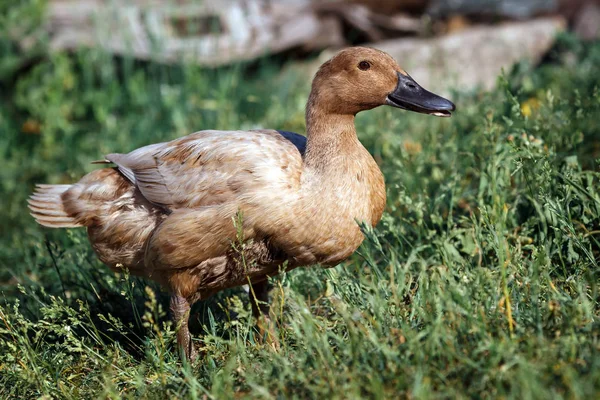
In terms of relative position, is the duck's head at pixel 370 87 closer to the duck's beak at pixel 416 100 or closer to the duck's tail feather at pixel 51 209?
the duck's beak at pixel 416 100

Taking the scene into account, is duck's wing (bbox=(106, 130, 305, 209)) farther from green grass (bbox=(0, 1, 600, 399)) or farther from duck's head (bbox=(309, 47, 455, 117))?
green grass (bbox=(0, 1, 600, 399))

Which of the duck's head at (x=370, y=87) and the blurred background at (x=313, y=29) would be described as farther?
the blurred background at (x=313, y=29)

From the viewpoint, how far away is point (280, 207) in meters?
3.30

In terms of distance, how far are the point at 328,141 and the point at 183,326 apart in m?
1.15

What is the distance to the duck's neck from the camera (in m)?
3.47

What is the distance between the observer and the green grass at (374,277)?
103 inches

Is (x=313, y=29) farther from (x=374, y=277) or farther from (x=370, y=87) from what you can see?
(x=374, y=277)

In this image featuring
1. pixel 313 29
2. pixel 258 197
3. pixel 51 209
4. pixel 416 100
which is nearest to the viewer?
pixel 258 197

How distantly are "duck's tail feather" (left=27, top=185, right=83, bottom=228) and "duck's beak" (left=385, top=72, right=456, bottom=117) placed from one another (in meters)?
1.86

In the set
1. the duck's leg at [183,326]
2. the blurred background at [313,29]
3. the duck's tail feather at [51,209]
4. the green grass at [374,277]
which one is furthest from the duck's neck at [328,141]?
the blurred background at [313,29]

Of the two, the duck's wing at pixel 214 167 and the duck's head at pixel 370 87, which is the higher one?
the duck's head at pixel 370 87

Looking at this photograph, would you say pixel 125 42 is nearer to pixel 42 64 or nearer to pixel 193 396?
pixel 42 64

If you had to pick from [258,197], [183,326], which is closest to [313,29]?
[258,197]

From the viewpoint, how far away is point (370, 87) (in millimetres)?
3533
